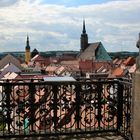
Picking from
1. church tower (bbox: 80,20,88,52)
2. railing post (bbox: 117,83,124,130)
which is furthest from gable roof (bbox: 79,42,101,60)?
railing post (bbox: 117,83,124,130)

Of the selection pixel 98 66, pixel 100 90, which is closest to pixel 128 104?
pixel 100 90

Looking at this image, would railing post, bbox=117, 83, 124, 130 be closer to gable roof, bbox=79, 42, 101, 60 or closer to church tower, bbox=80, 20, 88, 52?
gable roof, bbox=79, 42, 101, 60

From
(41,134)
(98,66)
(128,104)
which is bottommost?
(98,66)

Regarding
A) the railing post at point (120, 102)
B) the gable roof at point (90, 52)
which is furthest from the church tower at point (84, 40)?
the railing post at point (120, 102)

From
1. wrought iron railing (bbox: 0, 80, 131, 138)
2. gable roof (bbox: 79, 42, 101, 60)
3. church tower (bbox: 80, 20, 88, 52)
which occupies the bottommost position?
gable roof (bbox: 79, 42, 101, 60)

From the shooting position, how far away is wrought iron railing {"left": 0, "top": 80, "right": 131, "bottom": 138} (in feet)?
21.2

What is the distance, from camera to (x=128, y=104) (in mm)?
6289

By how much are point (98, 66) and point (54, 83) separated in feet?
294

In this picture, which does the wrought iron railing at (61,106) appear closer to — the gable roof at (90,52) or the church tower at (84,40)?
the gable roof at (90,52)

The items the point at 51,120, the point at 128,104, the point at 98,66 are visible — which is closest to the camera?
the point at 128,104

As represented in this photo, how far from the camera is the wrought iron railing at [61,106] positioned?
645 centimetres

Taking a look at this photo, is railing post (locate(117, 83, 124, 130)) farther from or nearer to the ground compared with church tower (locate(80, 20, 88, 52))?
farther from the ground

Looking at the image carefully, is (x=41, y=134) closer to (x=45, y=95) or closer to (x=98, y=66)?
(x=45, y=95)

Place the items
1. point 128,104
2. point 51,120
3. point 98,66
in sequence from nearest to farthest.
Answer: point 128,104, point 51,120, point 98,66
